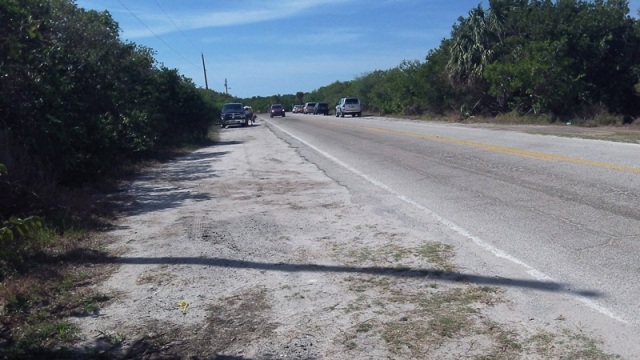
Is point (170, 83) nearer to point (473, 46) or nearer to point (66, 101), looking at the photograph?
point (66, 101)

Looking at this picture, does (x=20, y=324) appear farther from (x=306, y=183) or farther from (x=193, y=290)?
(x=306, y=183)

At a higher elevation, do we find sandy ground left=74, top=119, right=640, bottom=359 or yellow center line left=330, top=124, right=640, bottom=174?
sandy ground left=74, top=119, right=640, bottom=359

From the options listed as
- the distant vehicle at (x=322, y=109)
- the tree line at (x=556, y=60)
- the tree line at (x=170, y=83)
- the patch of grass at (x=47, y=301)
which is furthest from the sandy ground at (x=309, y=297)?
the distant vehicle at (x=322, y=109)

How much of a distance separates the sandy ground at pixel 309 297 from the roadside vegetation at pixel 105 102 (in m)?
0.30

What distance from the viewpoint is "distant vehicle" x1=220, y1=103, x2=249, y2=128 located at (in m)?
51.4

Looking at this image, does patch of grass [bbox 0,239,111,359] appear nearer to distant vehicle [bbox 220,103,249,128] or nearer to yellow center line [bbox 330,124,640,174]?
yellow center line [bbox 330,124,640,174]

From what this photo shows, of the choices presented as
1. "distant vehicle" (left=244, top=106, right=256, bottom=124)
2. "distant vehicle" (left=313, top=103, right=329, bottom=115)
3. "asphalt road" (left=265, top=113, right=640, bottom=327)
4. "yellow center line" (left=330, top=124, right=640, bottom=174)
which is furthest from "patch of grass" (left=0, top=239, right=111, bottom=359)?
"distant vehicle" (left=313, top=103, right=329, bottom=115)

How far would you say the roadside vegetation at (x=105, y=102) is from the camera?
7.23 meters

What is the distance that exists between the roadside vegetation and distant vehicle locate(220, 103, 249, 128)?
42.1 feet

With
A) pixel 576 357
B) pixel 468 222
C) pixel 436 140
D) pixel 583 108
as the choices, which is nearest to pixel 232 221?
pixel 468 222

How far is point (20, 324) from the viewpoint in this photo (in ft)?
20.0

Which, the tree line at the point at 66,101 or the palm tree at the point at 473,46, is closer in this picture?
the tree line at the point at 66,101

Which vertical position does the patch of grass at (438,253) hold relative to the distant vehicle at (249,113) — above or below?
above

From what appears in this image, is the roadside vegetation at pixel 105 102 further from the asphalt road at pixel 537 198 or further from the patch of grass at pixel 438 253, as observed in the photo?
the asphalt road at pixel 537 198
